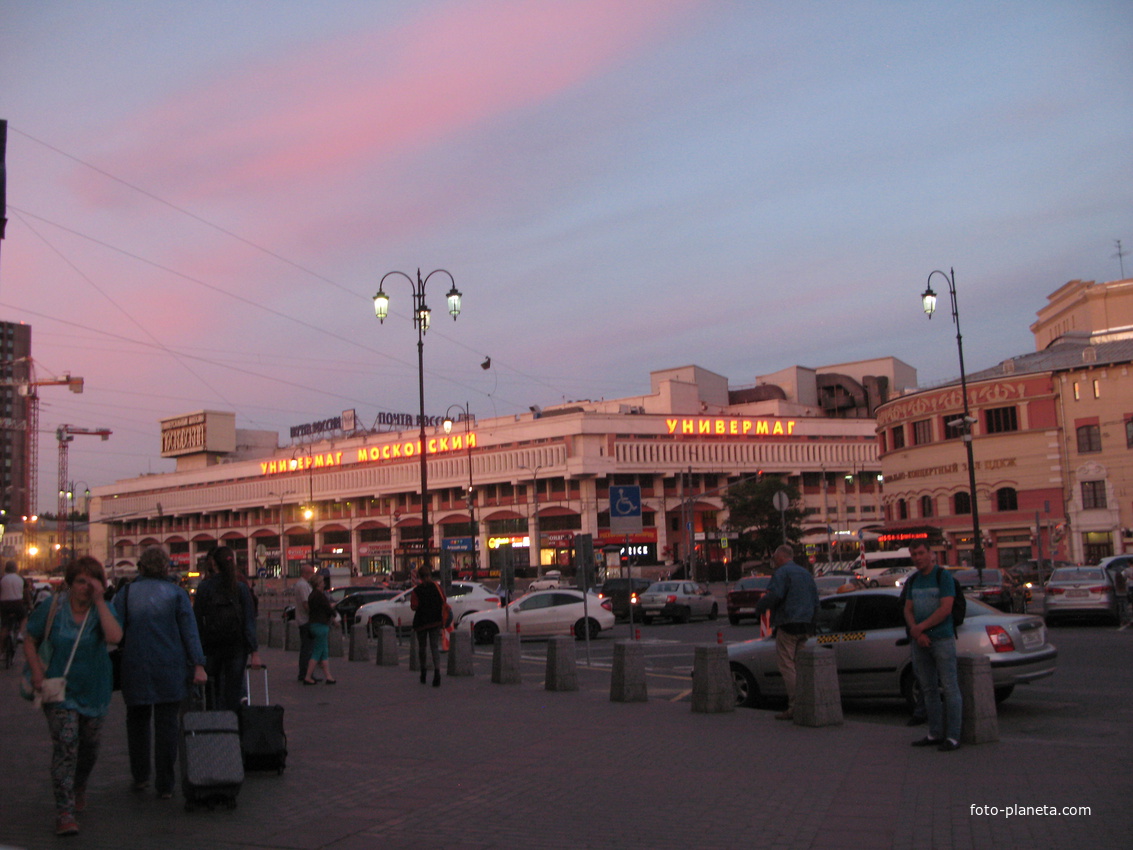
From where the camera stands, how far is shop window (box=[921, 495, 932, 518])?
6562 cm

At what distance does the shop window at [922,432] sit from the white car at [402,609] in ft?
133

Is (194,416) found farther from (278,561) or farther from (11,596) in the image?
(11,596)

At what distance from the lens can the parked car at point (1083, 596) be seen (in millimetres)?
27000

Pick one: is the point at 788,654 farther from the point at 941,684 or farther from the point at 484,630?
the point at 484,630

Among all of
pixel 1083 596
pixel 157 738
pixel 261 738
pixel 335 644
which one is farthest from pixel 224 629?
pixel 1083 596

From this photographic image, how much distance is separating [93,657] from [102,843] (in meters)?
1.25

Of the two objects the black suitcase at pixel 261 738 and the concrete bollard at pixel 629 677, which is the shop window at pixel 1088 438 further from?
the black suitcase at pixel 261 738

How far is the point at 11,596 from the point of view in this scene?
65.0ft

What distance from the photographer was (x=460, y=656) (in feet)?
62.3

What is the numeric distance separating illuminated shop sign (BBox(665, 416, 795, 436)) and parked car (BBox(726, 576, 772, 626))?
64651 millimetres

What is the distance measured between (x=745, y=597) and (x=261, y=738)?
82.8 ft

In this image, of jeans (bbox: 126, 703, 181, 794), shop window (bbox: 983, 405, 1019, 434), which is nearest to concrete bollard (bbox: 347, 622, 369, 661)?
jeans (bbox: 126, 703, 181, 794)

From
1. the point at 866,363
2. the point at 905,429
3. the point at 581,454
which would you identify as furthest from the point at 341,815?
the point at 866,363

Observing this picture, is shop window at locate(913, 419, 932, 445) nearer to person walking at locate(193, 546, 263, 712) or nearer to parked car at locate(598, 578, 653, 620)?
parked car at locate(598, 578, 653, 620)
